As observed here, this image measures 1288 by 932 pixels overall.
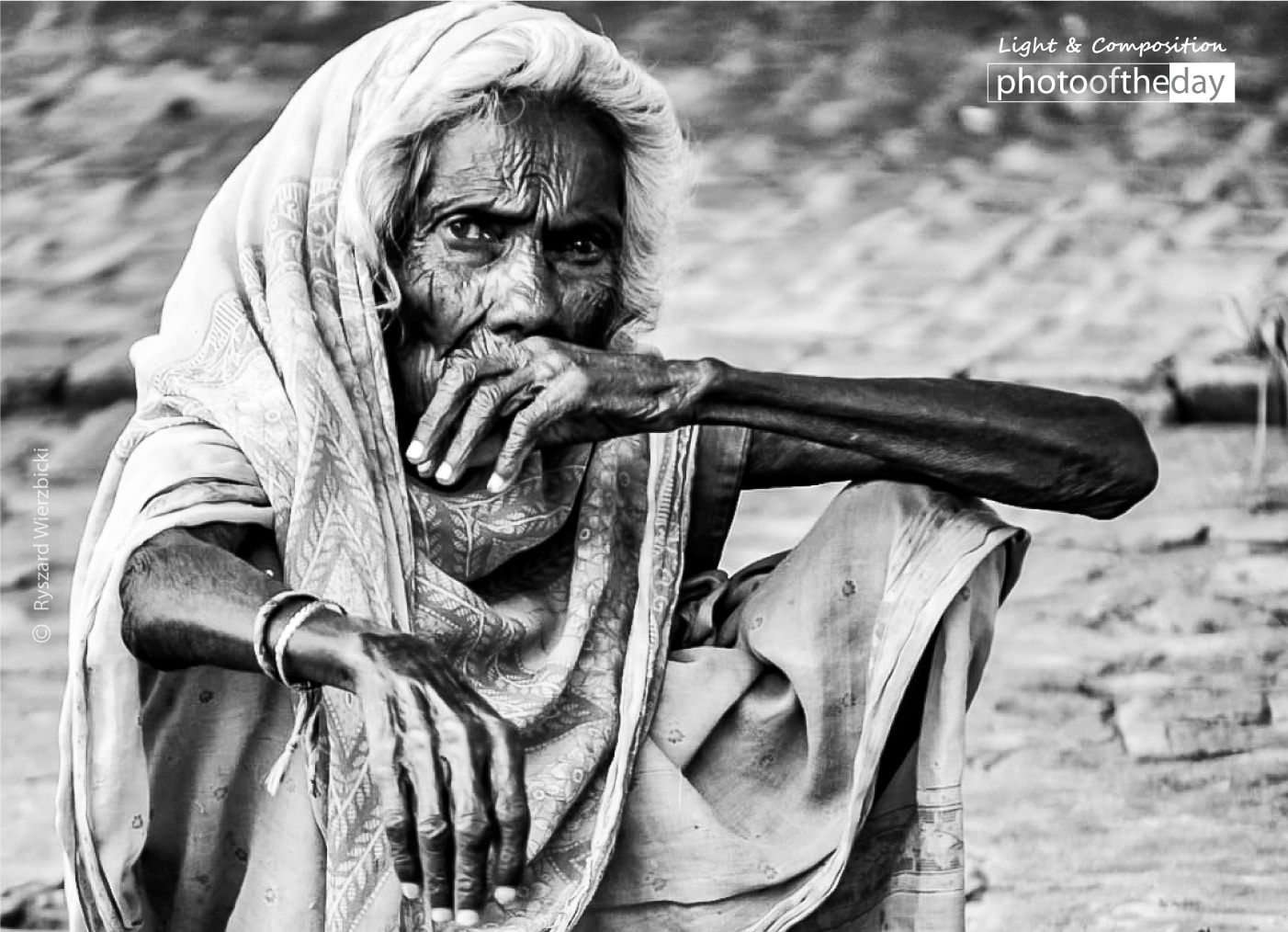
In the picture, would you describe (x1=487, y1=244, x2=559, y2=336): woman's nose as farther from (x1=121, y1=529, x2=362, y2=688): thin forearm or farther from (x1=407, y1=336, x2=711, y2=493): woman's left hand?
(x1=121, y1=529, x2=362, y2=688): thin forearm

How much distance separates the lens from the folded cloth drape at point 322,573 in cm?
211

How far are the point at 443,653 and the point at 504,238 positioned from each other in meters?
0.47

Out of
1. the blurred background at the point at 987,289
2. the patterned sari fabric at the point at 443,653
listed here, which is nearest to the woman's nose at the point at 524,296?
the patterned sari fabric at the point at 443,653

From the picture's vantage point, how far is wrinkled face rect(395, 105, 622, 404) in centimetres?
229

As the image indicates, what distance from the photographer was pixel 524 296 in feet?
7.47

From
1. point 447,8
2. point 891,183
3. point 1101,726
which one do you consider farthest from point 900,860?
point 891,183

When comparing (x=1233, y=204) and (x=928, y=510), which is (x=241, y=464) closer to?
(x=928, y=510)

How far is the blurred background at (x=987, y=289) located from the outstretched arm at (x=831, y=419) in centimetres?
113

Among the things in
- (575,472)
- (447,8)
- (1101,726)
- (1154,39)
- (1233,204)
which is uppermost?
(447,8)

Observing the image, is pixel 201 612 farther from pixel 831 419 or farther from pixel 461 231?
pixel 831 419

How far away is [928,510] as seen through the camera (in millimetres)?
2250

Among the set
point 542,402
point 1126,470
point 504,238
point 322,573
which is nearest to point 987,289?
point 1126,470

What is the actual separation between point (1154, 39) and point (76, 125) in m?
1.69

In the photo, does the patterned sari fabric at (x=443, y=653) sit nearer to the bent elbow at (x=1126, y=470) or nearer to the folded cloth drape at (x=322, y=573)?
the folded cloth drape at (x=322, y=573)
